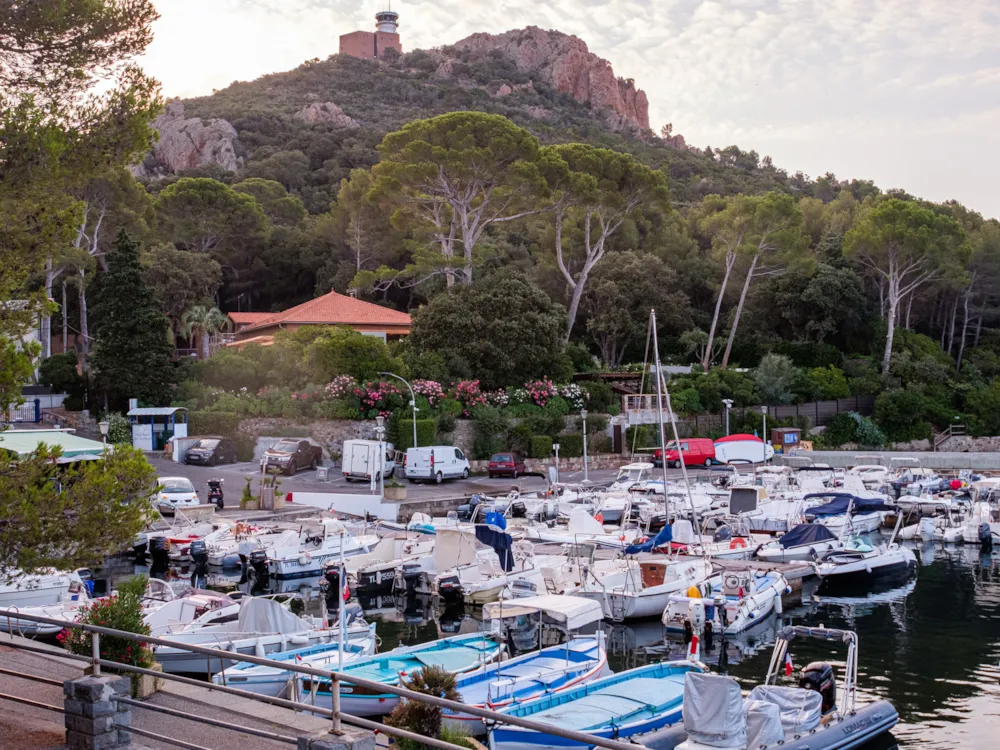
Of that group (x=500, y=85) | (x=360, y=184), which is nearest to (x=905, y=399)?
(x=360, y=184)

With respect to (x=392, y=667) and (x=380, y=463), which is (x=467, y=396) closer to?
(x=380, y=463)

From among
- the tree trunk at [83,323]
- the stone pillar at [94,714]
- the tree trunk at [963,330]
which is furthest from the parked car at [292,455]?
the tree trunk at [963,330]

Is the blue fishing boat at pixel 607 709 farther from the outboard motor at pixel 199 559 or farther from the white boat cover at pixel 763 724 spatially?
the outboard motor at pixel 199 559

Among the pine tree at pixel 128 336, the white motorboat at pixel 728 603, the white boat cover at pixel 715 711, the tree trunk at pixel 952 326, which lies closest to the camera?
the white boat cover at pixel 715 711

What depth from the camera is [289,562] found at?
87.4 feet

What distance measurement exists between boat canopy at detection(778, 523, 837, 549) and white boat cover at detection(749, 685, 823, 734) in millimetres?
15100

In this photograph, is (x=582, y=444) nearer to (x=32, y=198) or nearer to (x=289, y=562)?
(x=289, y=562)

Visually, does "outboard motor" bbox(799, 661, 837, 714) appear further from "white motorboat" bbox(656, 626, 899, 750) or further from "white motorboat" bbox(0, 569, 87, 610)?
"white motorboat" bbox(0, 569, 87, 610)

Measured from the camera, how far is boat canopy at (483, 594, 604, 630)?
60.6ft

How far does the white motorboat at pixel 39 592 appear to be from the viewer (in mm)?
20266

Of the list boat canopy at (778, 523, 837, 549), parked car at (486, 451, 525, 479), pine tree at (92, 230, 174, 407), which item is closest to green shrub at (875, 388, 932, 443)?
parked car at (486, 451, 525, 479)

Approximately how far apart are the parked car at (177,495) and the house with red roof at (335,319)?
1777 centimetres

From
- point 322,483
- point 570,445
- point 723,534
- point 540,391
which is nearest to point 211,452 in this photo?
point 322,483

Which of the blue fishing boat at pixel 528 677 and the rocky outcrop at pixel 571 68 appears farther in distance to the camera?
the rocky outcrop at pixel 571 68
